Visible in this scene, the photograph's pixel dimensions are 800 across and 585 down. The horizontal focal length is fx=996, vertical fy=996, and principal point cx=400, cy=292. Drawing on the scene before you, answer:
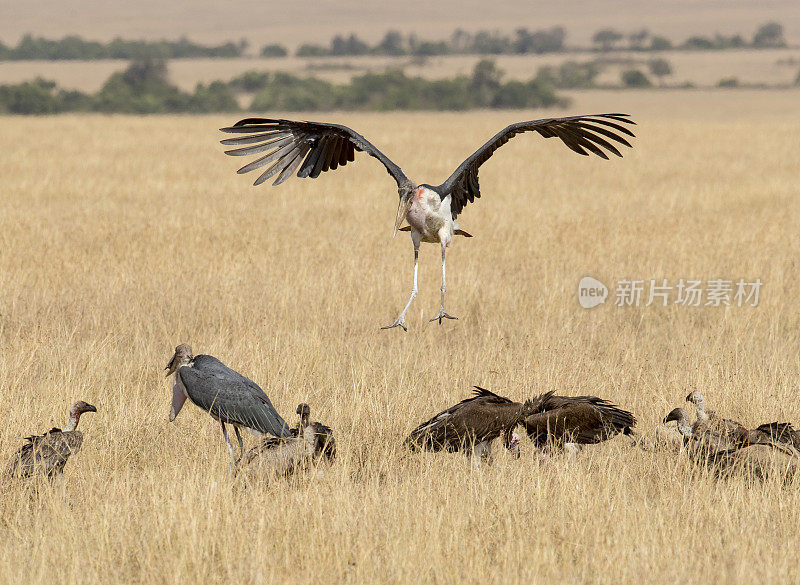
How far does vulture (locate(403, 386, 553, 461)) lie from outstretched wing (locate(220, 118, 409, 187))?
1.63 meters

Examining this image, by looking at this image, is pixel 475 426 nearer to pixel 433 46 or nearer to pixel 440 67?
pixel 440 67

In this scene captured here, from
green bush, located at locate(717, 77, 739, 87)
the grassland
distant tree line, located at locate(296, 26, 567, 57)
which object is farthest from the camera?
distant tree line, located at locate(296, 26, 567, 57)

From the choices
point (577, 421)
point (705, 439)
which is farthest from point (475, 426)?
point (705, 439)

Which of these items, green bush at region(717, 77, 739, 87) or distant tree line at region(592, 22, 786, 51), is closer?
green bush at region(717, 77, 739, 87)

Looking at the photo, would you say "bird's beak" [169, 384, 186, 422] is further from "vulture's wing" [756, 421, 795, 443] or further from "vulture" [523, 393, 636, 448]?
"vulture's wing" [756, 421, 795, 443]

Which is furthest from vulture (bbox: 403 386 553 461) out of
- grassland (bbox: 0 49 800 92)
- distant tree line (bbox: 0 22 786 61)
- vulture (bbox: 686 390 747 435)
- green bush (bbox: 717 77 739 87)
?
distant tree line (bbox: 0 22 786 61)

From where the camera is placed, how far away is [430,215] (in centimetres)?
652

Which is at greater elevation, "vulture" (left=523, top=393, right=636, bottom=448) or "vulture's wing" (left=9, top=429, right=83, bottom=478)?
"vulture" (left=523, top=393, right=636, bottom=448)

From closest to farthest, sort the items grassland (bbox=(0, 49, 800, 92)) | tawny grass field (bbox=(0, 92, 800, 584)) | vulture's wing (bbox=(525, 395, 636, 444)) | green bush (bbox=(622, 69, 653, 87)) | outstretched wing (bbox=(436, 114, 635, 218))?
tawny grass field (bbox=(0, 92, 800, 584))
vulture's wing (bbox=(525, 395, 636, 444))
outstretched wing (bbox=(436, 114, 635, 218))
green bush (bbox=(622, 69, 653, 87))
grassland (bbox=(0, 49, 800, 92))

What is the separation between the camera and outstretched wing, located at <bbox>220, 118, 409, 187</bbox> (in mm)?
6820

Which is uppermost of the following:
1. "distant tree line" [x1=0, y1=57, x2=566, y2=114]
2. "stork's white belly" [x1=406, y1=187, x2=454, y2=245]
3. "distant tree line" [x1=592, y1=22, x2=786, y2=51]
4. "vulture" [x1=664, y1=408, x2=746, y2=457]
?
"distant tree line" [x1=592, y1=22, x2=786, y2=51]

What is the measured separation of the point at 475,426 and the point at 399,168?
2.02 m
